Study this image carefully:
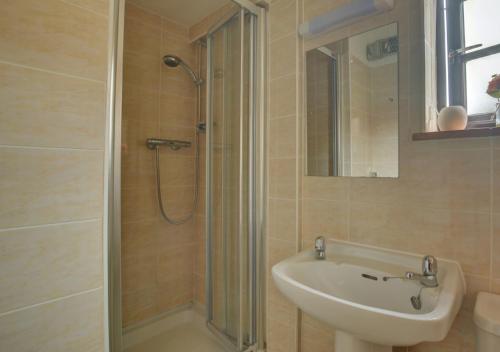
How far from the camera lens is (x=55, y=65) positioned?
69 cm

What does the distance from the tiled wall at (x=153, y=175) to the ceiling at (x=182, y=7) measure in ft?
0.15

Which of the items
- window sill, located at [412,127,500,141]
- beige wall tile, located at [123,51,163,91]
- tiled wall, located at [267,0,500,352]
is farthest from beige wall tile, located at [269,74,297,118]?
beige wall tile, located at [123,51,163,91]

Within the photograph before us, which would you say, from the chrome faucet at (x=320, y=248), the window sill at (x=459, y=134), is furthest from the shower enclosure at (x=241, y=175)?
the window sill at (x=459, y=134)

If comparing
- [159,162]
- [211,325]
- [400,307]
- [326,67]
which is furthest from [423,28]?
[211,325]

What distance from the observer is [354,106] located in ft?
3.88

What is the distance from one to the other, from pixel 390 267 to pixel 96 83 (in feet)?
4.09

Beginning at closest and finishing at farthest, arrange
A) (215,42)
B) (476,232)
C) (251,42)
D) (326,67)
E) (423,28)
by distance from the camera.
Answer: (476,232)
(423,28)
(326,67)
(251,42)
(215,42)

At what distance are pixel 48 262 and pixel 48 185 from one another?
0.21 meters

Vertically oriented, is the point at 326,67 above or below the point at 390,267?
above

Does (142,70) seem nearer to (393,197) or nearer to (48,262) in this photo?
(48,262)

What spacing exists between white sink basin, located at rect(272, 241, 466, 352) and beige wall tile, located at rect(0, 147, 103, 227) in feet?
2.21

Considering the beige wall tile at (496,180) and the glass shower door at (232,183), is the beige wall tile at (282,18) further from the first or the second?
the beige wall tile at (496,180)

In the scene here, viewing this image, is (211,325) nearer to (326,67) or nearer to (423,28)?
(326,67)

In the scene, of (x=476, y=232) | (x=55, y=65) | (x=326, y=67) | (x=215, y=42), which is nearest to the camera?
(x=55, y=65)
